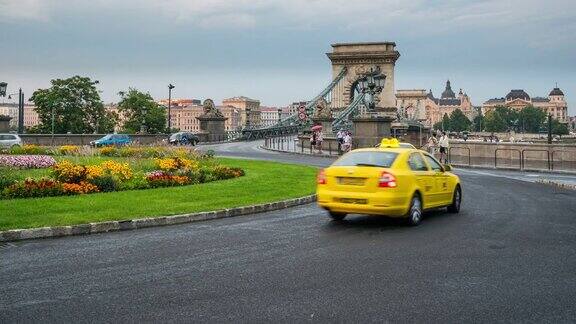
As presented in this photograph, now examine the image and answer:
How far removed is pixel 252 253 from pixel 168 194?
678cm

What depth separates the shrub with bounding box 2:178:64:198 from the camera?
13703 millimetres

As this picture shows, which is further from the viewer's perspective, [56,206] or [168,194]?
[168,194]

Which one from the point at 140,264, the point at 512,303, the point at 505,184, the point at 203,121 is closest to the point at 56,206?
the point at 140,264

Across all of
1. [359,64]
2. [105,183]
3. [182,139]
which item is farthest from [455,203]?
[359,64]

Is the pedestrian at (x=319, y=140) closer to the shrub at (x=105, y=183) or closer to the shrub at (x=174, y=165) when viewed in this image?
the shrub at (x=174, y=165)

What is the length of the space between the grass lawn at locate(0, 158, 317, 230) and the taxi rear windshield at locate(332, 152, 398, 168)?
2919 mm

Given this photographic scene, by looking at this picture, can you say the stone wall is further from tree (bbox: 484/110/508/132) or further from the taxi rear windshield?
tree (bbox: 484/110/508/132)

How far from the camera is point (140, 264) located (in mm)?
7793

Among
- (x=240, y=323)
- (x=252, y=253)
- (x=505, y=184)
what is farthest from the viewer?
(x=505, y=184)

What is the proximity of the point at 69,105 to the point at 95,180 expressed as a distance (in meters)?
64.3

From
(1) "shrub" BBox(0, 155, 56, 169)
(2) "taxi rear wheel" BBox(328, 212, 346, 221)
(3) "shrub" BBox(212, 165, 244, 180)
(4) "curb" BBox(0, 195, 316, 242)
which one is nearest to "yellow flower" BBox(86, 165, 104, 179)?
(3) "shrub" BBox(212, 165, 244, 180)

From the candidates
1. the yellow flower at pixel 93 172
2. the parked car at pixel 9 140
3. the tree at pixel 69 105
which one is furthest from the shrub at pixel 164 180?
the tree at pixel 69 105

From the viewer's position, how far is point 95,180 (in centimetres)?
1545

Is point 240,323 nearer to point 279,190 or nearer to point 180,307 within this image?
point 180,307
